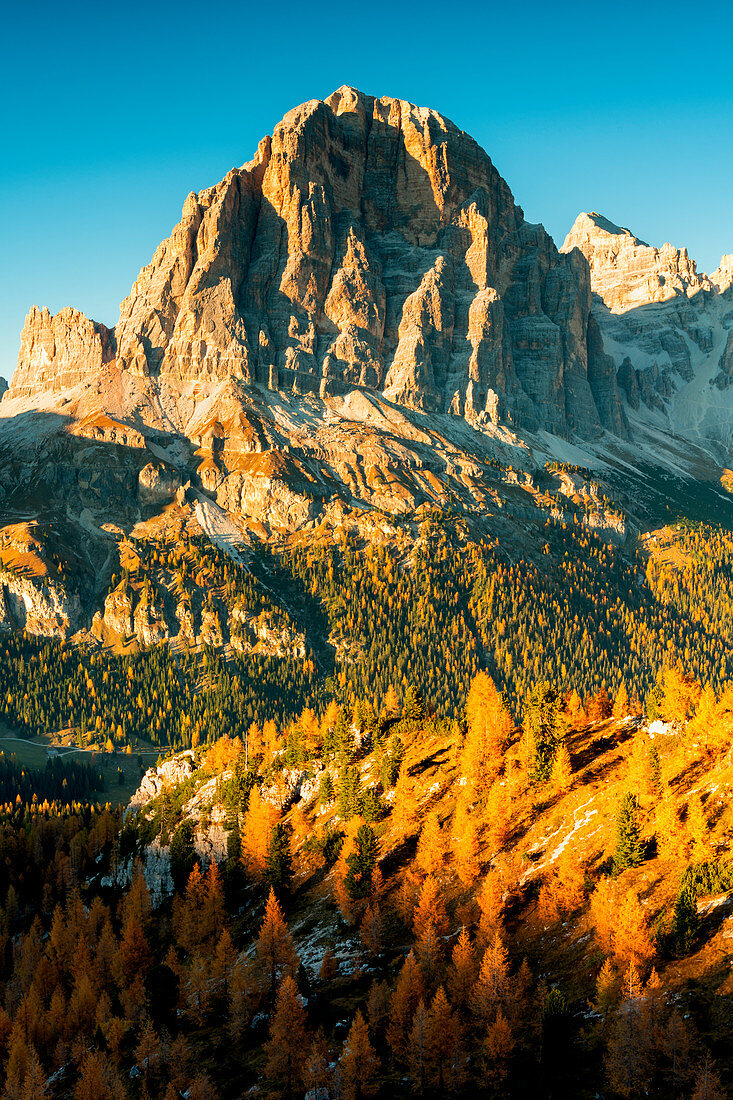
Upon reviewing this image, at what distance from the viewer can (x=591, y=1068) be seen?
181ft

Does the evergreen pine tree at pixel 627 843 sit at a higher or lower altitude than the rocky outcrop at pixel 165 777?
higher

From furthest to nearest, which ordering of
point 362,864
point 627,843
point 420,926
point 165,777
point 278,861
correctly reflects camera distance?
point 165,777
point 278,861
point 362,864
point 420,926
point 627,843

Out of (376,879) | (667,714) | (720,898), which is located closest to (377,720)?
(376,879)

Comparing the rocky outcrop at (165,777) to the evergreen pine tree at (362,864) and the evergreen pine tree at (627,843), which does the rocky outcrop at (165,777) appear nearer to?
the evergreen pine tree at (362,864)

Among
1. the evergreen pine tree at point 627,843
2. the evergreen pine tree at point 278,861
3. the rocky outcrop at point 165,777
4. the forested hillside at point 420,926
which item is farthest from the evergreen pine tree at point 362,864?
the rocky outcrop at point 165,777

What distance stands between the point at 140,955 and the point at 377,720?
1690 inches

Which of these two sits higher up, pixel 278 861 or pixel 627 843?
pixel 627 843

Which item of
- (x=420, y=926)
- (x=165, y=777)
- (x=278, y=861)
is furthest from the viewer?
(x=165, y=777)

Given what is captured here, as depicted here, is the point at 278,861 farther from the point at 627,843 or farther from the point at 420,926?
the point at 627,843

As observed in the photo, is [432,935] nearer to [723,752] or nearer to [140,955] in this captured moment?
[723,752]

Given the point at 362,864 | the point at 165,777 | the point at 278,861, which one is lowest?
the point at 165,777

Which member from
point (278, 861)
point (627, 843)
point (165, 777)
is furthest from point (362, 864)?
point (165, 777)

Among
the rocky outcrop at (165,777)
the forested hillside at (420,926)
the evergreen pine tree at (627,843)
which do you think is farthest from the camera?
the rocky outcrop at (165,777)

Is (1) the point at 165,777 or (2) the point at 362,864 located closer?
(2) the point at 362,864
